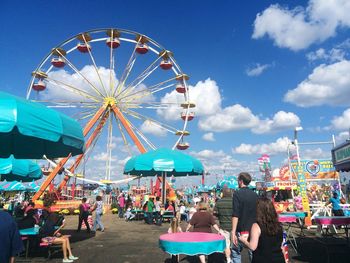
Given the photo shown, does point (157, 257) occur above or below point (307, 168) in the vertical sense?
below

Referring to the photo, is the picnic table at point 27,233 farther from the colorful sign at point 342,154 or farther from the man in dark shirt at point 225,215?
the colorful sign at point 342,154

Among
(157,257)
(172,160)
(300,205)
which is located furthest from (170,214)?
(157,257)

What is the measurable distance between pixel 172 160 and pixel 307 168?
8529 millimetres

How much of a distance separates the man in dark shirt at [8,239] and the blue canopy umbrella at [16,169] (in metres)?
8.09

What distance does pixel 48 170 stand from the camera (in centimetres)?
2338

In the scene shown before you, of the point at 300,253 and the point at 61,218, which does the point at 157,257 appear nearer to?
the point at 61,218

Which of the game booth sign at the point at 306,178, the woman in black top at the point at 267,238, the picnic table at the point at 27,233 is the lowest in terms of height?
the picnic table at the point at 27,233

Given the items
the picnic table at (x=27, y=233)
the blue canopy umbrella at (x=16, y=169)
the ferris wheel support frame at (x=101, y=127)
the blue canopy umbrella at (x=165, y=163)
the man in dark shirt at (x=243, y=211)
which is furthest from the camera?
the ferris wheel support frame at (x=101, y=127)

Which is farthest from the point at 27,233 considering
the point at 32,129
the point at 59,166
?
the point at 59,166

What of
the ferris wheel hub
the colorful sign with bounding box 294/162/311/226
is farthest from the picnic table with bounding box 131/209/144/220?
the ferris wheel hub

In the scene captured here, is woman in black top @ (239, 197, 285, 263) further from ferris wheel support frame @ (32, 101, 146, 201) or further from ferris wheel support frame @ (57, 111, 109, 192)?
ferris wheel support frame @ (57, 111, 109, 192)

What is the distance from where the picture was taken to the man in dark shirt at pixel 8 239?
2912mm

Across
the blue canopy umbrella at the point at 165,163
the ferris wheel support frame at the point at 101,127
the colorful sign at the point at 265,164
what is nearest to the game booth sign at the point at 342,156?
the blue canopy umbrella at the point at 165,163

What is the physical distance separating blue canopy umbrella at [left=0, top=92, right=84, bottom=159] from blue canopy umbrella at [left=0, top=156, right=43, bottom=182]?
265cm
